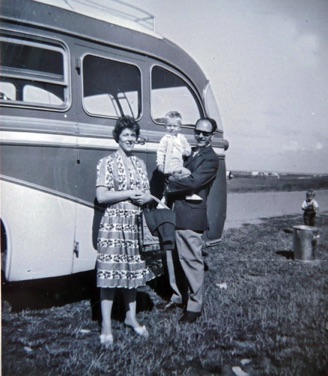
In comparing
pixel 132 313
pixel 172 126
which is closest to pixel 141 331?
pixel 132 313

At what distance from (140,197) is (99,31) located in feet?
5.88

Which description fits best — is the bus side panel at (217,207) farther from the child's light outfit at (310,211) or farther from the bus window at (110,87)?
the child's light outfit at (310,211)

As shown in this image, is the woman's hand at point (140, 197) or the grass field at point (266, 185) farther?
the grass field at point (266, 185)

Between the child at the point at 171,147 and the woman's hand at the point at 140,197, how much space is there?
2.91 ft

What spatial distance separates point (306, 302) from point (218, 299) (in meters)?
0.94

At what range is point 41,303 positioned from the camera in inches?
175

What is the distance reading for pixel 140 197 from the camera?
3381 millimetres

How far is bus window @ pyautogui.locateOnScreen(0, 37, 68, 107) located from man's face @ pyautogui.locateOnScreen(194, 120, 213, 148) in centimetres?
127

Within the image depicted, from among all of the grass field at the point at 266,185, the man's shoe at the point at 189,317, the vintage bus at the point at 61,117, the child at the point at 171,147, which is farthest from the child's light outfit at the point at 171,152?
the grass field at the point at 266,185

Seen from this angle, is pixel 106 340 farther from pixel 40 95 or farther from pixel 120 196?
pixel 40 95

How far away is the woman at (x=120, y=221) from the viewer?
11.0 feet

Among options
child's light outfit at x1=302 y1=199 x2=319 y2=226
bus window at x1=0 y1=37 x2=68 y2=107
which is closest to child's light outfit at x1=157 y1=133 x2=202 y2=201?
bus window at x1=0 y1=37 x2=68 y2=107

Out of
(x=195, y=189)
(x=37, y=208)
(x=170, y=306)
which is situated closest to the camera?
(x=37, y=208)

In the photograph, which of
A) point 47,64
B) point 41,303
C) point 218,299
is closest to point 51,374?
point 41,303
